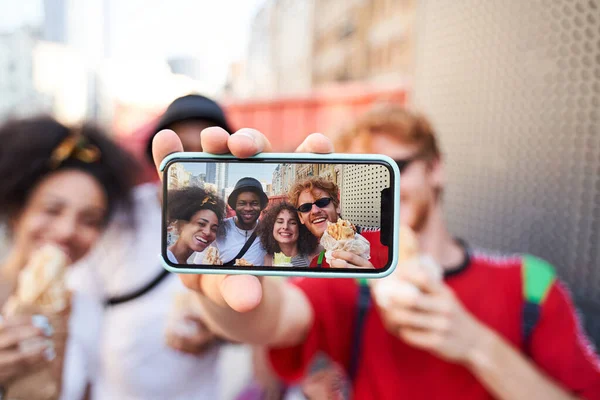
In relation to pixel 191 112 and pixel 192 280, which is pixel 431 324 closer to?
pixel 192 280

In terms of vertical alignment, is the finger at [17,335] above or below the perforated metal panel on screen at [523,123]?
below

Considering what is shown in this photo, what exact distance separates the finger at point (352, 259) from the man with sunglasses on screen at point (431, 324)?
325 mm

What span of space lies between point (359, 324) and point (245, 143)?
1060 millimetres

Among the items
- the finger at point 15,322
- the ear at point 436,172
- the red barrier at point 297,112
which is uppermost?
the red barrier at point 297,112

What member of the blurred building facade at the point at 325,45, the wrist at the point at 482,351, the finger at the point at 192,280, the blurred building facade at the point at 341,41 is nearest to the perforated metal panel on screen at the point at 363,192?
the finger at the point at 192,280

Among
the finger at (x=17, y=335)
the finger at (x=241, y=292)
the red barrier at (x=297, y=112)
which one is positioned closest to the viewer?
the finger at (x=241, y=292)

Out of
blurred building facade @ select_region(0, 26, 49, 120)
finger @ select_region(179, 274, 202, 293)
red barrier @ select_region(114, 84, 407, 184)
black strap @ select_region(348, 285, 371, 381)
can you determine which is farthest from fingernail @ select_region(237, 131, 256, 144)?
blurred building facade @ select_region(0, 26, 49, 120)

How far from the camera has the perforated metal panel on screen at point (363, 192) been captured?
2.83ft

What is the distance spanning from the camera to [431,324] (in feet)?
4.29

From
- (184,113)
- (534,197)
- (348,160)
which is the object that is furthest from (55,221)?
(534,197)

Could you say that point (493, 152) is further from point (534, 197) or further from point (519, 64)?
point (519, 64)

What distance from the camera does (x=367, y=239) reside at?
34.9 inches

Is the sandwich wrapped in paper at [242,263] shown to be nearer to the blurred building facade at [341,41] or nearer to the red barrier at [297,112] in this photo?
the red barrier at [297,112]

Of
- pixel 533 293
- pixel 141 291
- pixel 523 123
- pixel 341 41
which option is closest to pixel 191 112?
pixel 141 291
